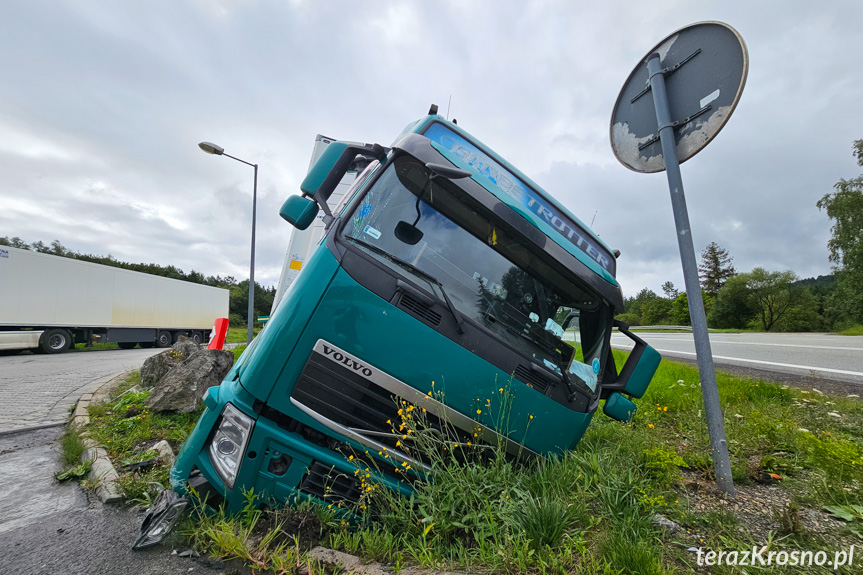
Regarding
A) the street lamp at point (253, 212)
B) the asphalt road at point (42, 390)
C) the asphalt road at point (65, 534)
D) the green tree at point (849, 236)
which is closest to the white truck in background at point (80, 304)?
the asphalt road at point (42, 390)

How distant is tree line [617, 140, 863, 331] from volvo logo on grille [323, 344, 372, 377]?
14.2ft

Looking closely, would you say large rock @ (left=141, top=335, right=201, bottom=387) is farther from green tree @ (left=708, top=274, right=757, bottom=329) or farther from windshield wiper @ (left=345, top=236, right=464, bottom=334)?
green tree @ (left=708, top=274, right=757, bottom=329)

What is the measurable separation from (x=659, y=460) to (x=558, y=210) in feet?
6.11

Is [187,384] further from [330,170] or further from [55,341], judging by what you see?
[55,341]

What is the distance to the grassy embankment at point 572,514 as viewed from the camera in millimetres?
1696

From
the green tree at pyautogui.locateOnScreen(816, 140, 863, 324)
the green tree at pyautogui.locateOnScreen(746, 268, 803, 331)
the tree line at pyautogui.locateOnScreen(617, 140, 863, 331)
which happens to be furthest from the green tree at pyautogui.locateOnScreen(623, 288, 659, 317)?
the green tree at pyautogui.locateOnScreen(816, 140, 863, 324)

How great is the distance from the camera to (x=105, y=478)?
9.51ft

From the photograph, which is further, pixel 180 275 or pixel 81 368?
pixel 180 275

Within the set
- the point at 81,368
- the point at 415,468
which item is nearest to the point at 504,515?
the point at 415,468

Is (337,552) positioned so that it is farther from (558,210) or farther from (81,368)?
(81,368)

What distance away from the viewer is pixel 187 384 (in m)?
4.77

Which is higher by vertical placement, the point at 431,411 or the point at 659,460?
the point at 659,460

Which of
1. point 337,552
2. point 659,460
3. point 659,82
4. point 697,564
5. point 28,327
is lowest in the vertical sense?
point 28,327

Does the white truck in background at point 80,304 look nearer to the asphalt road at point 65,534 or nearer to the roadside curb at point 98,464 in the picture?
the roadside curb at point 98,464
